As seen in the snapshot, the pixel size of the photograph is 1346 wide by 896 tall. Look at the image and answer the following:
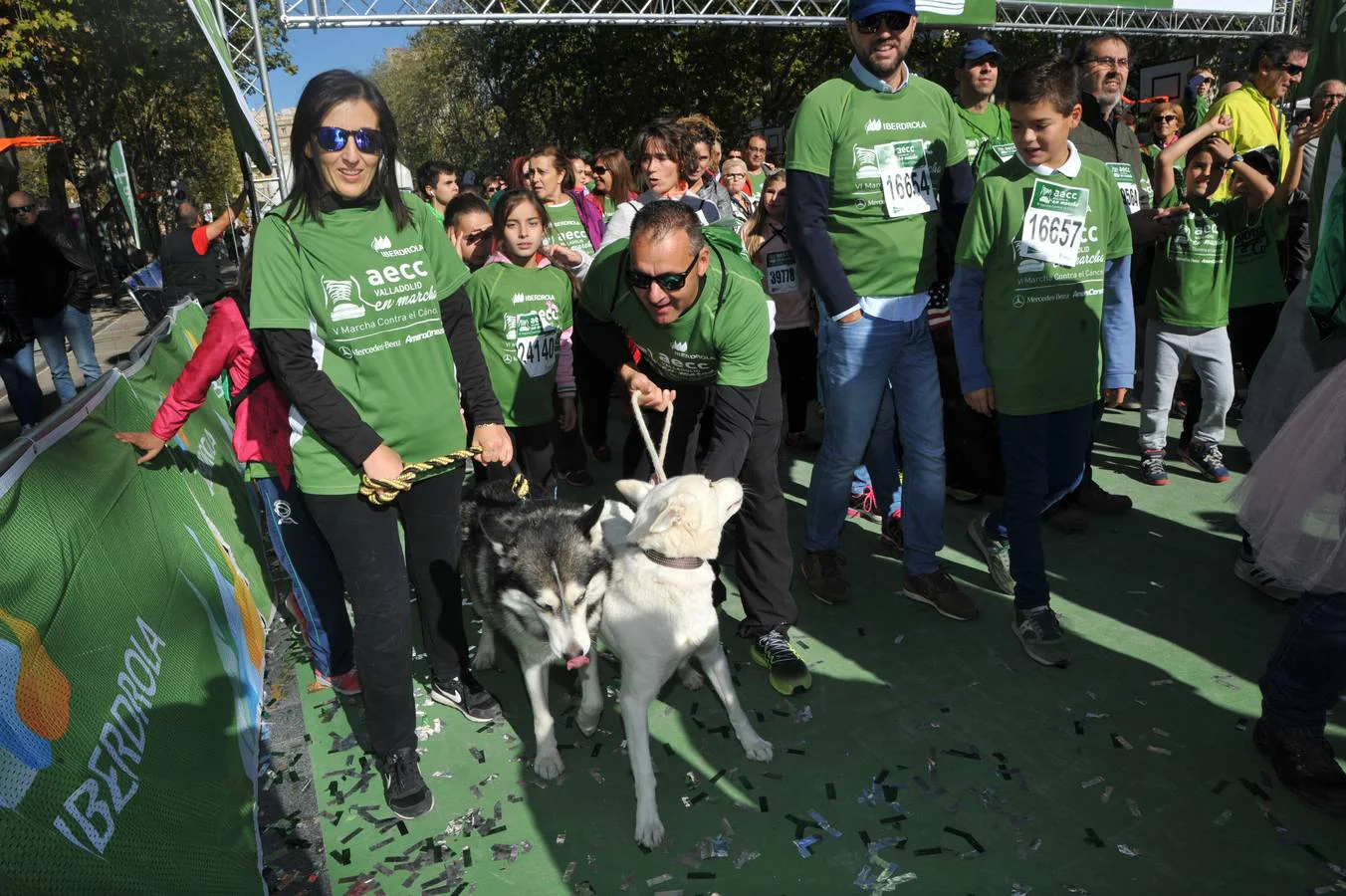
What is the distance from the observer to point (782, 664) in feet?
12.8

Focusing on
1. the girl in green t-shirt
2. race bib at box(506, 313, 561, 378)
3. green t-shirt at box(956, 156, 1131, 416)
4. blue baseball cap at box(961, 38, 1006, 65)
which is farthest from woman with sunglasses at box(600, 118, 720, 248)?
green t-shirt at box(956, 156, 1131, 416)

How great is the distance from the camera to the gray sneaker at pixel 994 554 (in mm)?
4695

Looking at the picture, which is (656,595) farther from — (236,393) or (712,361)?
(236,393)

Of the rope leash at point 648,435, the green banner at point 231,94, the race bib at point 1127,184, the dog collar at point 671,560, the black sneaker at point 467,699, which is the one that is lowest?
the black sneaker at point 467,699

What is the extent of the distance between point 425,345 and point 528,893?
1984mm

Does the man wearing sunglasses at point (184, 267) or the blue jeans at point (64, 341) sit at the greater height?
the man wearing sunglasses at point (184, 267)

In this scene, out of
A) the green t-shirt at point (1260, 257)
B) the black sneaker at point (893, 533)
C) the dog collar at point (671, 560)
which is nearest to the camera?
the dog collar at point (671, 560)

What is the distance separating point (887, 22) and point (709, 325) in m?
1.73

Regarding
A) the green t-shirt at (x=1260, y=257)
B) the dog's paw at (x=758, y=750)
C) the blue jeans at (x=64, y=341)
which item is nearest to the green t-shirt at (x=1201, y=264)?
the green t-shirt at (x=1260, y=257)

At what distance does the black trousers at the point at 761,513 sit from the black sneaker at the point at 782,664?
0.19 ft

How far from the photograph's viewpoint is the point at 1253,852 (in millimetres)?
2809

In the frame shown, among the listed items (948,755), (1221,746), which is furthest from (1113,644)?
(948,755)

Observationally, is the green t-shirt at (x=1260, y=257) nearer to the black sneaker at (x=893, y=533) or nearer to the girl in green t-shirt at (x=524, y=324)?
the black sneaker at (x=893, y=533)

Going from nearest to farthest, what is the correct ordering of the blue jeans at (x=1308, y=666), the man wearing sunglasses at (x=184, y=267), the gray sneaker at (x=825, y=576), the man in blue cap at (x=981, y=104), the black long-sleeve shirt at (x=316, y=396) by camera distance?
the black long-sleeve shirt at (x=316, y=396) → the blue jeans at (x=1308, y=666) → the gray sneaker at (x=825, y=576) → the man in blue cap at (x=981, y=104) → the man wearing sunglasses at (x=184, y=267)
